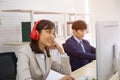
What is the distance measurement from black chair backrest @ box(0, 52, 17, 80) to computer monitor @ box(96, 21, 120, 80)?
119 centimetres

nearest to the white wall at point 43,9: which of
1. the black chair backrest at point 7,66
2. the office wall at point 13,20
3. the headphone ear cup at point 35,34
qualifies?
the office wall at point 13,20

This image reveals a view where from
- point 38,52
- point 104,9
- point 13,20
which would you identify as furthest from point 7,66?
point 104,9

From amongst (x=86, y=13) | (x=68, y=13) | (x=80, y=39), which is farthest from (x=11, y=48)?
(x=86, y=13)

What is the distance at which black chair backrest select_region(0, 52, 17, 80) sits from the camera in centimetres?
209

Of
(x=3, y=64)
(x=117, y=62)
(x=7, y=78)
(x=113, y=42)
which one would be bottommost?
(x=7, y=78)

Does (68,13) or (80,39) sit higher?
(68,13)

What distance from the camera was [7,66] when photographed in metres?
2.16

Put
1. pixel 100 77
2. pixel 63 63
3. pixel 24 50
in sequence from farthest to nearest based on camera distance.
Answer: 1. pixel 63 63
2. pixel 24 50
3. pixel 100 77

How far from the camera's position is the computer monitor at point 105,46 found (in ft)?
3.70

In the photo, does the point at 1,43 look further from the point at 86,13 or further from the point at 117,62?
the point at 86,13

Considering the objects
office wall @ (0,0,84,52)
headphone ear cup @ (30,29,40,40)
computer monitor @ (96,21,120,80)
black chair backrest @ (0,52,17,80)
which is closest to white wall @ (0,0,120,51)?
office wall @ (0,0,84,52)

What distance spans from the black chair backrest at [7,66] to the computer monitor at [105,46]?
1186 millimetres

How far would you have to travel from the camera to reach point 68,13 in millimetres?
4250

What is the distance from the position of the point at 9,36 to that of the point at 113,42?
6.31ft
